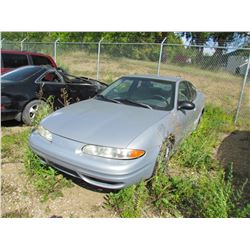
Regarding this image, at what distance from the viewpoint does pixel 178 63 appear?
9.91 metres

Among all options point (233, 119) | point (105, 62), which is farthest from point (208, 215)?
point (105, 62)

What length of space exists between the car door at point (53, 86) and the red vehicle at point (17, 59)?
6.47ft

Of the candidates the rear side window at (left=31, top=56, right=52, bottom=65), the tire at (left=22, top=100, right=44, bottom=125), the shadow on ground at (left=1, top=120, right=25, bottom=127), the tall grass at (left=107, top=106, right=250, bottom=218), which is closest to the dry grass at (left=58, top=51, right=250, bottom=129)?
the rear side window at (left=31, top=56, right=52, bottom=65)

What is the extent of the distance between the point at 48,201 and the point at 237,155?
3697mm

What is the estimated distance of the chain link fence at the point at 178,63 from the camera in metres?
7.65

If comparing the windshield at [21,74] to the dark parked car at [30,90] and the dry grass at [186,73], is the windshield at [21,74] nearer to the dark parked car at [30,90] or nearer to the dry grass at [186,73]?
the dark parked car at [30,90]

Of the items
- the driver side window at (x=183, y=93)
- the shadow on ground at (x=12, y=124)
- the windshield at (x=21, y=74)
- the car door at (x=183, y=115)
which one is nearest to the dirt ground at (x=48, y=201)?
the car door at (x=183, y=115)

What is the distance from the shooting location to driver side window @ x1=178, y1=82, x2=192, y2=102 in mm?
3942

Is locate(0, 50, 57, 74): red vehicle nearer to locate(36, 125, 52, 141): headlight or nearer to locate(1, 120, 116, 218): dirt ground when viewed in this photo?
locate(36, 125, 52, 141): headlight

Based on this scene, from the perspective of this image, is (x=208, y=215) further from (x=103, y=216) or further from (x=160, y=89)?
(x=160, y=89)

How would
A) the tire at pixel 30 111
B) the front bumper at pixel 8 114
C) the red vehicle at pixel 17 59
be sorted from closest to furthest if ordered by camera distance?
the front bumper at pixel 8 114 → the tire at pixel 30 111 → the red vehicle at pixel 17 59

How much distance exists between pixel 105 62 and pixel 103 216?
10.1 m

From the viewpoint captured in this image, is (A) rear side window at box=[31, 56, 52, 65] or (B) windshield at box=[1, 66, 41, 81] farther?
(A) rear side window at box=[31, 56, 52, 65]

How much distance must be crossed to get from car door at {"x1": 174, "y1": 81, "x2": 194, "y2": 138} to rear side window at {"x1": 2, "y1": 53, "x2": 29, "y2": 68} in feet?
17.7
